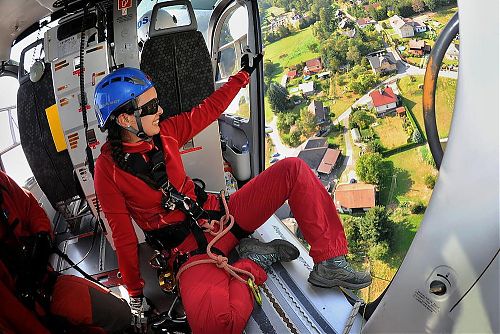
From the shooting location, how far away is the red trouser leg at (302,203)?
2.54 m

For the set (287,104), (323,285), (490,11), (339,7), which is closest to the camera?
(490,11)

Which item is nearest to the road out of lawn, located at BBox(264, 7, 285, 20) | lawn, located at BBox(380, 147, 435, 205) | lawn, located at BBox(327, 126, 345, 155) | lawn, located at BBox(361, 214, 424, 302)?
lawn, located at BBox(327, 126, 345, 155)

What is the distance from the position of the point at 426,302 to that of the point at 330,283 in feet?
4.32

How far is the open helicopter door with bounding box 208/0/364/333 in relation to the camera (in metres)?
2.55

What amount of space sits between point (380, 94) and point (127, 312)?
1904mm

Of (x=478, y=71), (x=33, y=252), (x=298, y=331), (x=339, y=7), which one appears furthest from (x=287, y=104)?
(x=478, y=71)

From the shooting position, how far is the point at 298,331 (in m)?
2.52

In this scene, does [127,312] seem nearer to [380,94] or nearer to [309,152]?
[309,152]

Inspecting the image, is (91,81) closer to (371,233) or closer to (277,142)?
(277,142)

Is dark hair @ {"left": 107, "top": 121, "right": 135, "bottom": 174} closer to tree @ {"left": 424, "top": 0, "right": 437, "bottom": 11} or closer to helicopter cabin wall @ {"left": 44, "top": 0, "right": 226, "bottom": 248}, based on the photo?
helicopter cabin wall @ {"left": 44, "top": 0, "right": 226, "bottom": 248}

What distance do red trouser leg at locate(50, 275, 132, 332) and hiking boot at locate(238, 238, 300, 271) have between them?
2.56ft

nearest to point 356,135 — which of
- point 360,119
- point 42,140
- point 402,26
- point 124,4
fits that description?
point 360,119

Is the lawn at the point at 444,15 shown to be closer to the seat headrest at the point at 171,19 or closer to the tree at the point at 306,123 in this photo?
the tree at the point at 306,123

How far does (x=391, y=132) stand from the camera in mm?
2500
